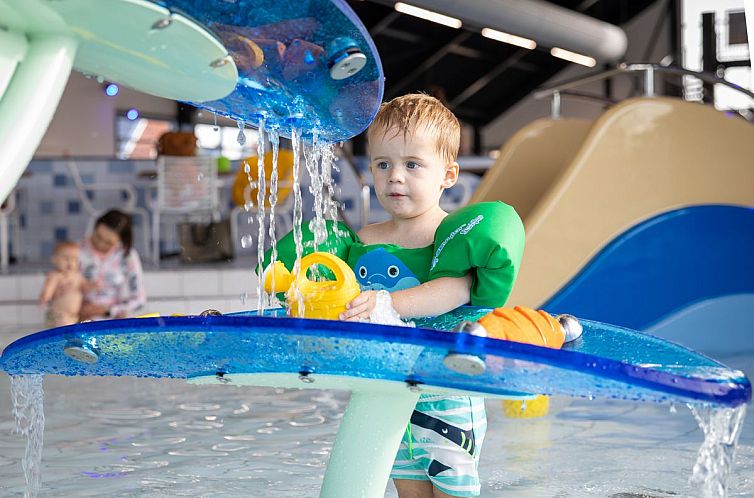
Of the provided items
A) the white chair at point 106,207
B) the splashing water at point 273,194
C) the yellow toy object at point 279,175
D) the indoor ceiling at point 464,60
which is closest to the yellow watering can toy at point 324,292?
the splashing water at point 273,194

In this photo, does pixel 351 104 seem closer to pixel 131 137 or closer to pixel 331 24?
pixel 331 24

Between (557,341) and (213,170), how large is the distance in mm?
6637

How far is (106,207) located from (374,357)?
8.83 m

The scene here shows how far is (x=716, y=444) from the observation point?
1.28 m

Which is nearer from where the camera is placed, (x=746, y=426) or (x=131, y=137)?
(x=746, y=426)

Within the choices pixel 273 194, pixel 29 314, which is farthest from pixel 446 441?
pixel 29 314

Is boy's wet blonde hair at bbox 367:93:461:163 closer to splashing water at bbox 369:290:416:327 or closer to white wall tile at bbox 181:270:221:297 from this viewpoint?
splashing water at bbox 369:290:416:327

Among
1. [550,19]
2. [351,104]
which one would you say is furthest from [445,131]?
[550,19]

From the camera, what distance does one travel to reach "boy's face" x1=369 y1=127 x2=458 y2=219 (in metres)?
1.84

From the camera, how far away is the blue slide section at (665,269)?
4.67m

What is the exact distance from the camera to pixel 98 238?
6152 mm

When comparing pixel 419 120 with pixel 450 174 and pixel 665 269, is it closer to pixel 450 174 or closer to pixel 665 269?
pixel 450 174

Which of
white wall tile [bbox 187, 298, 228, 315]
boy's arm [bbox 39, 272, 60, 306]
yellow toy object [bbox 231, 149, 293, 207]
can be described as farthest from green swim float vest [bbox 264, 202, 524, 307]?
yellow toy object [bbox 231, 149, 293, 207]

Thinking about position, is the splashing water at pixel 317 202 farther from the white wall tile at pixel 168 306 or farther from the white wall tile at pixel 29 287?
the white wall tile at pixel 29 287
